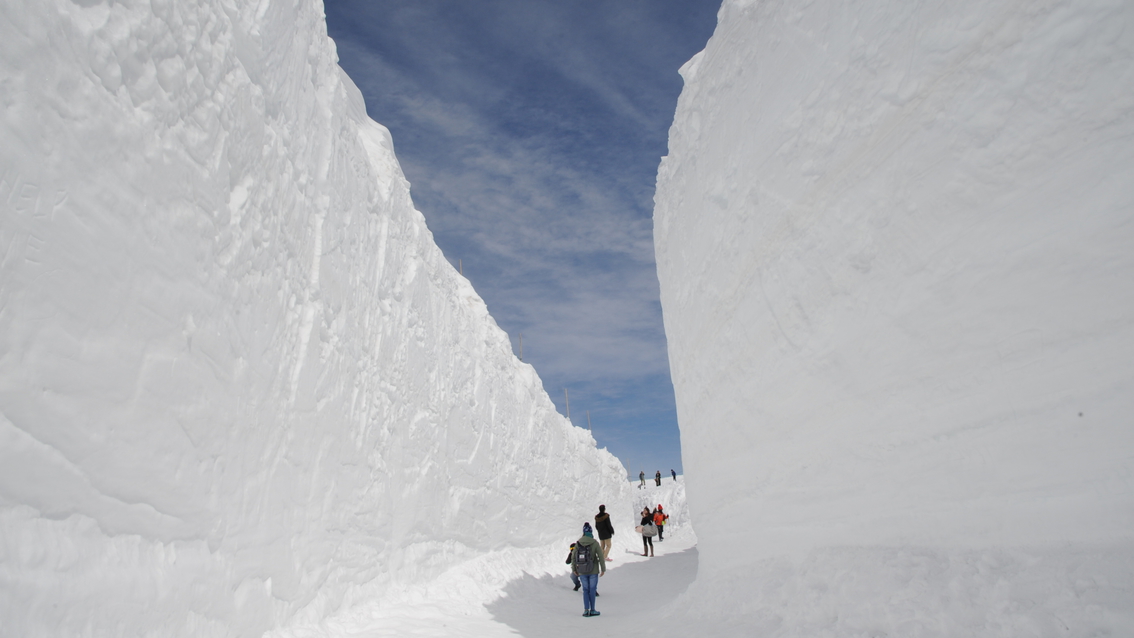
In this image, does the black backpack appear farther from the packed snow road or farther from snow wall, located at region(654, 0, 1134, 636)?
snow wall, located at region(654, 0, 1134, 636)

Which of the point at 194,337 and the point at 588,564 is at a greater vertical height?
the point at 194,337

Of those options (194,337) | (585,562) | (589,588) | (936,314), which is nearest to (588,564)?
(585,562)

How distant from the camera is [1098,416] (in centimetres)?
272

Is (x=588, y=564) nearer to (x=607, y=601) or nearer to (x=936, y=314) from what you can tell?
(x=607, y=601)

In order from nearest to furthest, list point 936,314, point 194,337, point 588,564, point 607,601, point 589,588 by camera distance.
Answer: point 936,314 < point 194,337 < point 588,564 < point 589,588 < point 607,601

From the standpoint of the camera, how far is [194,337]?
4.22 meters

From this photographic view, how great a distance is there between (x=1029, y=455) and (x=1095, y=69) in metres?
1.83

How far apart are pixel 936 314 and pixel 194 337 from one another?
478 cm

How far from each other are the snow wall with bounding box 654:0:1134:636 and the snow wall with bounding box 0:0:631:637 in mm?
3982

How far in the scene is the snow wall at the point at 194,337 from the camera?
9.48 feet

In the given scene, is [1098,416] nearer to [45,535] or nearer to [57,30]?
[45,535]

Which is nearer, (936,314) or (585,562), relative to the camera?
(936,314)

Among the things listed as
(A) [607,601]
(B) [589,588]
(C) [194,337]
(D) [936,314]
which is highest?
(C) [194,337]

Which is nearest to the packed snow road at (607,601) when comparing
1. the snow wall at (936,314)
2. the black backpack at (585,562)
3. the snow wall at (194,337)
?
the black backpack at (585,562)
